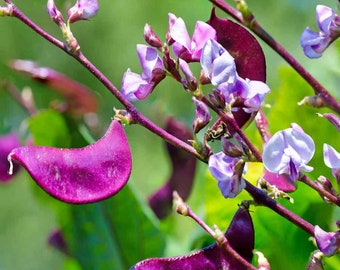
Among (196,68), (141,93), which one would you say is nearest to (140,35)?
(196,68)

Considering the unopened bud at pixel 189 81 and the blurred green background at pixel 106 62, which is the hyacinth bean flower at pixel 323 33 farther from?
the blurred green background at pixel 106 62

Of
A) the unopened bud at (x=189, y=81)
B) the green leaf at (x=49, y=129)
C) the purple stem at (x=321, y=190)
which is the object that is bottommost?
the green leaf at (x=49, y=129)

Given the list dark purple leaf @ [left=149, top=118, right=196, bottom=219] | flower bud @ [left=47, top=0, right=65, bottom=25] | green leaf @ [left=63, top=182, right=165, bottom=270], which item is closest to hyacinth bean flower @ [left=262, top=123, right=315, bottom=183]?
flower bud @ [left=47, top=0, right=65, bottom=25]

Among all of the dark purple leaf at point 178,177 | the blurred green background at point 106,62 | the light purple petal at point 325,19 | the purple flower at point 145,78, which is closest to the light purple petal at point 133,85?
the purple flower at point 145,78

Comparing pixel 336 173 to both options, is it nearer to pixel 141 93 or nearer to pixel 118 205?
pixel 141 93

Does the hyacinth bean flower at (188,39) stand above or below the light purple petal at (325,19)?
below

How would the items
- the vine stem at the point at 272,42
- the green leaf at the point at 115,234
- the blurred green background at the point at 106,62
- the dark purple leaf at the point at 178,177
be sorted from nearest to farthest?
the vine stem at the point at 272,42, the green leaf at the point at 115,234, the dark purple leaf at the point at 178,177, the blurred green background at the point at 106,62
